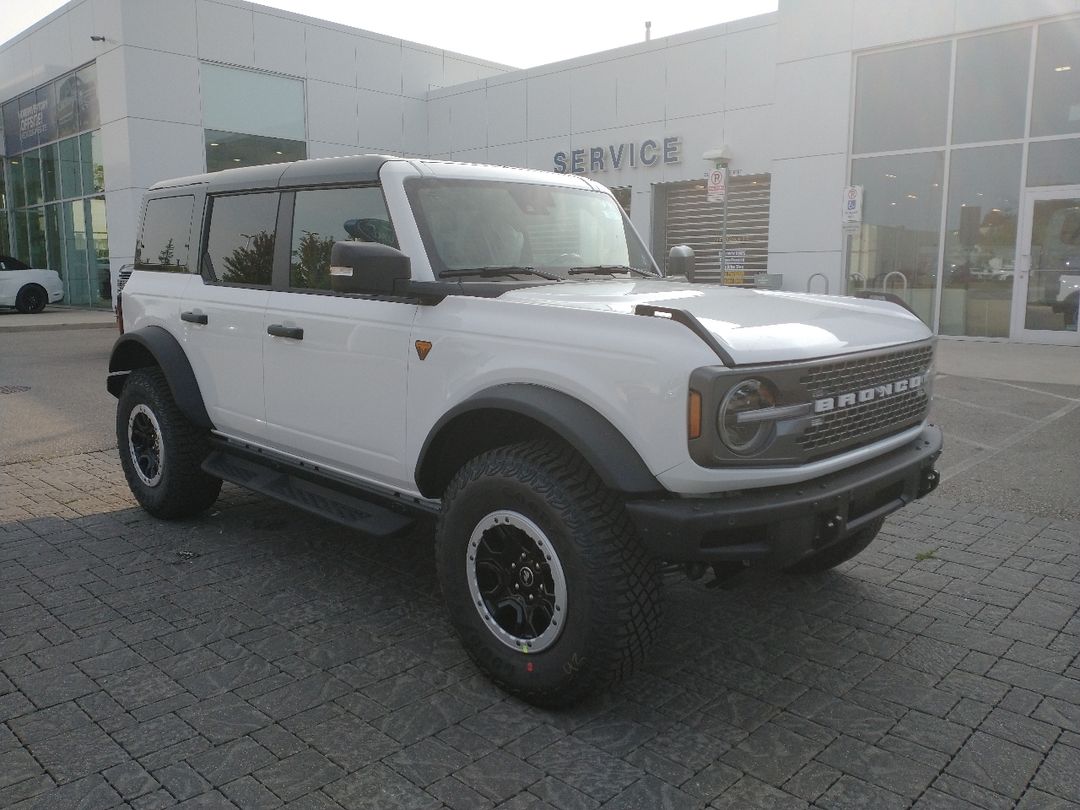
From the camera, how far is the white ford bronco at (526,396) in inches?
108

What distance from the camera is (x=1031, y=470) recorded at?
6441mm

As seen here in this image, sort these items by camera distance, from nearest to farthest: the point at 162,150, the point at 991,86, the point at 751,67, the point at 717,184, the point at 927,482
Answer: the point at 927,482, the point at 717,184, the point at 991,86, the point at 751,67, the point at 162,150

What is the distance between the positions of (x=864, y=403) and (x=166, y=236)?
13.5ft

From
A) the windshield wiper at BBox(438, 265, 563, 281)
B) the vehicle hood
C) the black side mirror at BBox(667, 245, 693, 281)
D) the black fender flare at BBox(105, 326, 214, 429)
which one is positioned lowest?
the black fender flare at BBox(105, 326, 214, 429)

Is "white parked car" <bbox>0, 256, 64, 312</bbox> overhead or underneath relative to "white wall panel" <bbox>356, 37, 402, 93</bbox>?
underneath

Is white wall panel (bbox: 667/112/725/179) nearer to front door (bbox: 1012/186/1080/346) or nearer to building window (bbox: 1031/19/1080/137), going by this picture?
building window (bbox: 1031/19/1080/137)

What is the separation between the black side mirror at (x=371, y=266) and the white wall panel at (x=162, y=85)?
21.1 m

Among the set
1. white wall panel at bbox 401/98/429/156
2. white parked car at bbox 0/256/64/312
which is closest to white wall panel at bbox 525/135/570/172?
white wall panel at bbox 401/98/429/156

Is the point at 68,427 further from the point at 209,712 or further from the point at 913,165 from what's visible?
the point at 913,165

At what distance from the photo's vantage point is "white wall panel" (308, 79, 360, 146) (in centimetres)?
2448

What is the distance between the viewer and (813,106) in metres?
17.0

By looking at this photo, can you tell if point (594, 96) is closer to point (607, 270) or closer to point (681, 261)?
point (681, 261)

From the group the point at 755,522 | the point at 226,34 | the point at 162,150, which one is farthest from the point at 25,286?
the point at 755,522

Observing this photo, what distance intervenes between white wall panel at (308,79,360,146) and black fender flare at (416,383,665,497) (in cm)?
2353
